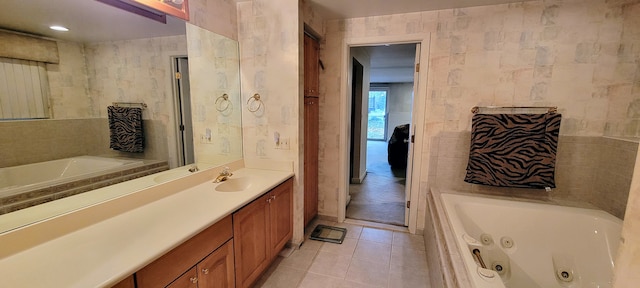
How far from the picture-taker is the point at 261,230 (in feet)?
6.07

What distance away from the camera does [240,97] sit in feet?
7.78

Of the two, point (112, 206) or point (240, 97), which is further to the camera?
point (240, 97)

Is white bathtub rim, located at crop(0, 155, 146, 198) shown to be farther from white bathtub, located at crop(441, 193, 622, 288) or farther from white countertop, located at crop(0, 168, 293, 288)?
white bathtub, located at crop(441, 193, 622, 288)

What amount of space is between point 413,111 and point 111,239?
2.52 meters

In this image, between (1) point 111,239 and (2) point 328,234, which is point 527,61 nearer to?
(2) point 328,234

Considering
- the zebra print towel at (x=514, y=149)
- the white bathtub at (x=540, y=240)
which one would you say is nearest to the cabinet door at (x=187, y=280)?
the white bathtub at (x=540, y=240)

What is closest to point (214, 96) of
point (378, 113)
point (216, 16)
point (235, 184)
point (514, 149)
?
point (216, 16)

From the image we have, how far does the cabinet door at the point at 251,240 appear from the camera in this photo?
5.28ft

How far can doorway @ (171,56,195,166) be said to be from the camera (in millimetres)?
1785

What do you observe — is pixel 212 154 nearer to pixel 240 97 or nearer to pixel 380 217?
pixel 240 97

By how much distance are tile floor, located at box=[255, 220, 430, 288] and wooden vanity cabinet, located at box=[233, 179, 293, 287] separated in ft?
0.65

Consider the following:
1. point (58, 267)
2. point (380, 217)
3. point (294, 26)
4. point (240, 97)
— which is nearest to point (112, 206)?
point (58, 267)

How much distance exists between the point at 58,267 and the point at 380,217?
2.78 metres

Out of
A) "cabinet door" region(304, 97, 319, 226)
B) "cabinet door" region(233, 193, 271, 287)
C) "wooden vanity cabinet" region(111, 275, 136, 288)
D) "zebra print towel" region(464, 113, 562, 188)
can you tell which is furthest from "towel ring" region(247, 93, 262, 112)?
"zebra print towel" region(464, 113, 562, 188)
